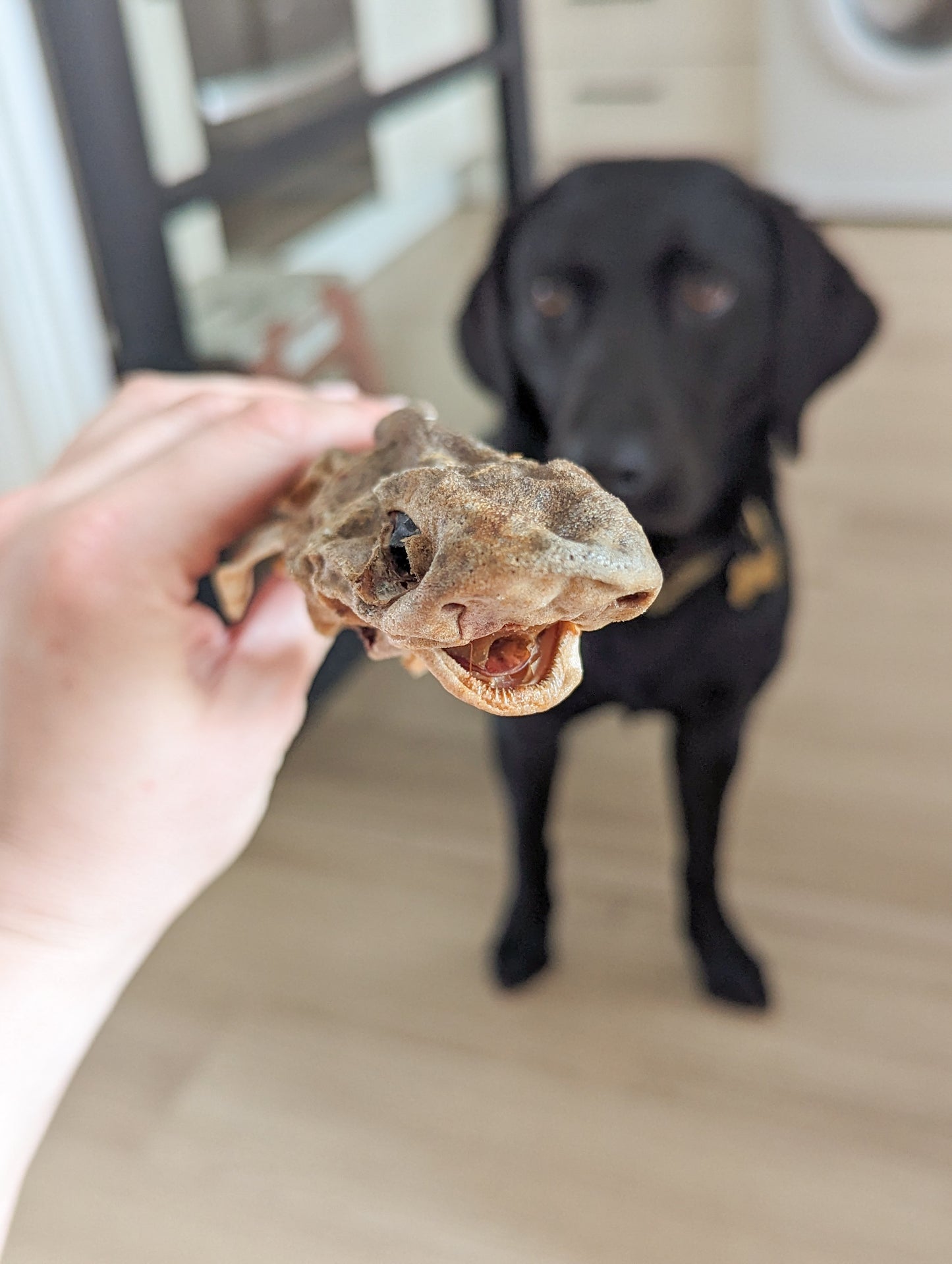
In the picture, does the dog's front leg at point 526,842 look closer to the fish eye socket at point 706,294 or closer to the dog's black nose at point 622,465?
the dog's black nose at point 622,465

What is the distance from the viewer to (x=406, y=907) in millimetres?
1197

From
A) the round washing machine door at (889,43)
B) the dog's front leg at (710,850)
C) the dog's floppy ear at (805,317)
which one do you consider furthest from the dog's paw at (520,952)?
the round washing machine door at (889,43)

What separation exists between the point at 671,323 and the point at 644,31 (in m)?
2.66

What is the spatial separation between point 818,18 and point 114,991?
9.71 ft

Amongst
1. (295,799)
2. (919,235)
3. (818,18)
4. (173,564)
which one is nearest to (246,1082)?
(295,799)

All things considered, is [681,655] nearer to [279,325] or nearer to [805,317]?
[805,317]

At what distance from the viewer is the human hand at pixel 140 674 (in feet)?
1.84

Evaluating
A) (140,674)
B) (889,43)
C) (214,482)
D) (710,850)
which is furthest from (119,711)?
(889,43)

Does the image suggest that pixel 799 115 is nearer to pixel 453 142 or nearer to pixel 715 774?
pixel 453 142

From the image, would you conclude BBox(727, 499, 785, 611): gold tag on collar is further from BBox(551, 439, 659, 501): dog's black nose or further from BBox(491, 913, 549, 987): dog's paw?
BBox(491, 913, 549, 987): dog's paw

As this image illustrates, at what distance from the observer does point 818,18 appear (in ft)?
9.14

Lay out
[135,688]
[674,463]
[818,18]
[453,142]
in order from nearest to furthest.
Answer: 1. [135,688]
2. [674,463]
3. [453,142]
4. [818,18]

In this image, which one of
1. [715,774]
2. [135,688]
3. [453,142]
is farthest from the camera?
[453,142]

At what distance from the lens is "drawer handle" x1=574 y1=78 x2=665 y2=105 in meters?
3.17
